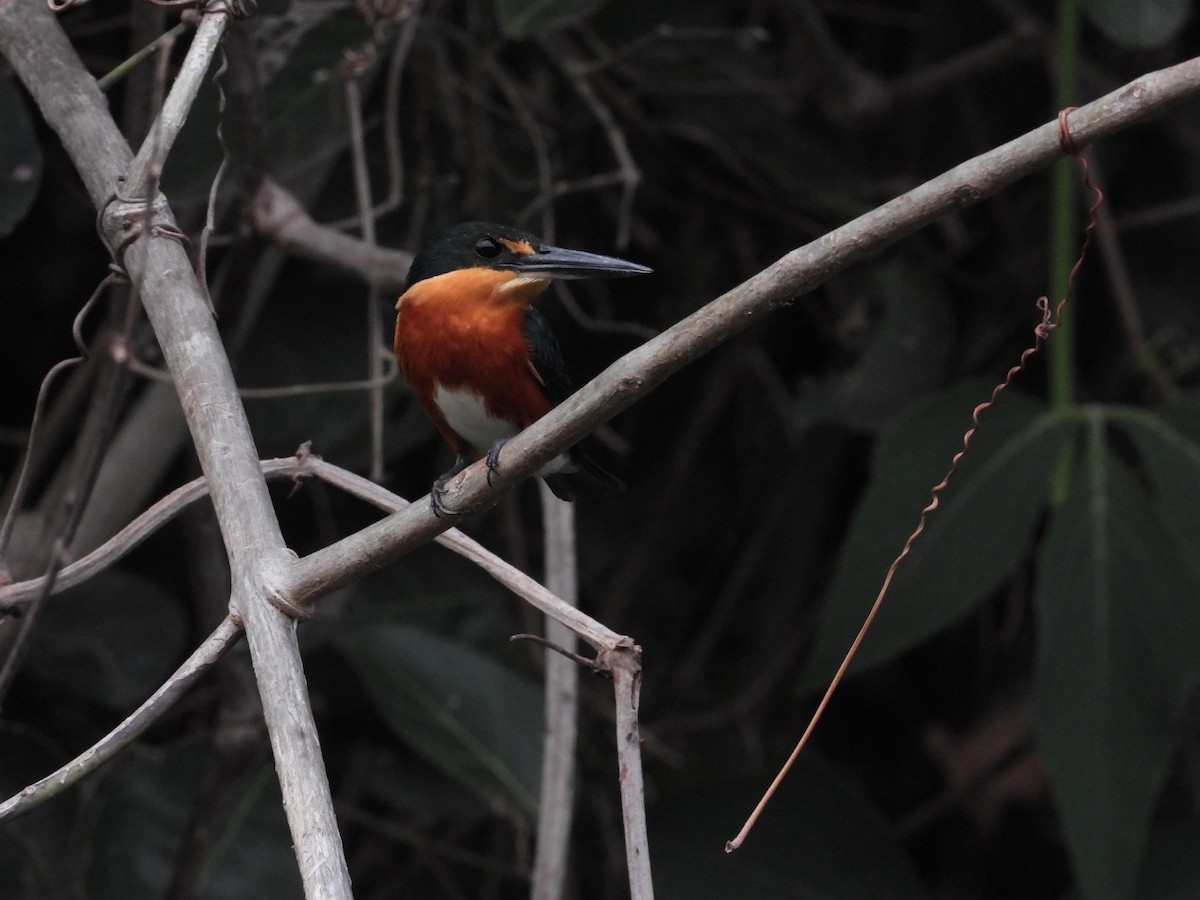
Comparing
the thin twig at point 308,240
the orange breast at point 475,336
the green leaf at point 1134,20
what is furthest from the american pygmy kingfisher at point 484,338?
the green leaf at point 1134,20

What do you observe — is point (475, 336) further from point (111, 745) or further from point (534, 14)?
point (111, 745)

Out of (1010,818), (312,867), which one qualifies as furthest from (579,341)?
(312,867)

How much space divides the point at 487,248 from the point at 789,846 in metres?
1.33

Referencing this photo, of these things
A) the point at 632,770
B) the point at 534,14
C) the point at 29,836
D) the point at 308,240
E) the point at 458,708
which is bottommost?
the point at 632,770

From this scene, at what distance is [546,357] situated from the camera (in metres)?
2.07

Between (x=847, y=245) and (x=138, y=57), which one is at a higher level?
(x=138, y=57)

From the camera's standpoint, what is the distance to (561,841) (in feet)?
6.03

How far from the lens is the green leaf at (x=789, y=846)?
2566 millimetres

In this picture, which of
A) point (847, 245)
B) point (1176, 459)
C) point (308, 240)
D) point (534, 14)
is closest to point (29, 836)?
point (308, 240)

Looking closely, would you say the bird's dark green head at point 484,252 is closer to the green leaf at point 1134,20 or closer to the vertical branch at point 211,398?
the vertical branch at point 211,398

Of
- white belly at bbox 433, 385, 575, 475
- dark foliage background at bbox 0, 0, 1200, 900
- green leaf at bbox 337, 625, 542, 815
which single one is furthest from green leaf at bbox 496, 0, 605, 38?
green leaf at bbox 337, 625, 542, 815

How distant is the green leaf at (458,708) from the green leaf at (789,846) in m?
0.35

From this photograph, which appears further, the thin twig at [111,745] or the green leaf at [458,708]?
the green leaf at [458,708]

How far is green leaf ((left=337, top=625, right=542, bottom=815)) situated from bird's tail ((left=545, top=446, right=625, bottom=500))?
0.58 metres
